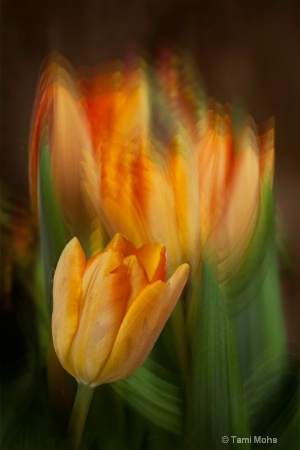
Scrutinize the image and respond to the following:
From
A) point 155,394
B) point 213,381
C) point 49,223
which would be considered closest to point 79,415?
point 155,394

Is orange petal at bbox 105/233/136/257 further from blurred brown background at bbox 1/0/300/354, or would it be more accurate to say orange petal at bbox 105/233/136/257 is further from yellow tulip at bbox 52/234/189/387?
blurred brown background at bbox 1/0/300/354

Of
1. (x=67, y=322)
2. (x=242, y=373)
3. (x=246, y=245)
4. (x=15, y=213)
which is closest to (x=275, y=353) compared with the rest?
(x=242, y=373)

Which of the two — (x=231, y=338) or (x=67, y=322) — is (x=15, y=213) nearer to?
(x=67, y=322)

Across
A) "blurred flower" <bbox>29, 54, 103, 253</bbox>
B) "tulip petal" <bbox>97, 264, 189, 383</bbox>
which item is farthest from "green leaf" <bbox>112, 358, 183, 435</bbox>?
"blurred flower" <bbox>29, 54, 103, 253</bbox>

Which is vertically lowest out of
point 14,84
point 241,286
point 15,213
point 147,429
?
point 147,429

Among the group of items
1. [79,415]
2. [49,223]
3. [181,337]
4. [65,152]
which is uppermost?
[65,152]

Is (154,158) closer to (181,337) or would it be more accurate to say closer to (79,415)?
(181,337)
